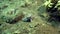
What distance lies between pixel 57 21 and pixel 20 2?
2957 mm

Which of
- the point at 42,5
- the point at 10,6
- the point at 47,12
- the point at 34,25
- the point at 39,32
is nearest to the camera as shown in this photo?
the point at 39,32

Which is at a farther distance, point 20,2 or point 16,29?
point 20,2

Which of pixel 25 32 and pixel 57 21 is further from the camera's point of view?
pixel 57 21

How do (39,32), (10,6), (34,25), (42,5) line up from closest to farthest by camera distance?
(39,32) < (34,25) < (42,5) < (10,6)

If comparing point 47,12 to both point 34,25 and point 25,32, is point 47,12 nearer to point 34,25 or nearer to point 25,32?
point 34,25

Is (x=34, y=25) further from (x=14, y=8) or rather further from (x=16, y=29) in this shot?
(x=14, y=8)

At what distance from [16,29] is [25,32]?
531mm

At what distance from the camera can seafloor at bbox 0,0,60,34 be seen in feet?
21.0

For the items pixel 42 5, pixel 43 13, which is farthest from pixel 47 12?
pixel 42 5

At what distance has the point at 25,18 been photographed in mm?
7164

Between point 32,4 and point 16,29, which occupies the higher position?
point 32,4

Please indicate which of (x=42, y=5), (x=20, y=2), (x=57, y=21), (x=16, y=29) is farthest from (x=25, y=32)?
(x=20, y=2)

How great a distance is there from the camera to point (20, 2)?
870cm

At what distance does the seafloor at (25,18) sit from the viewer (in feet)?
21.0
